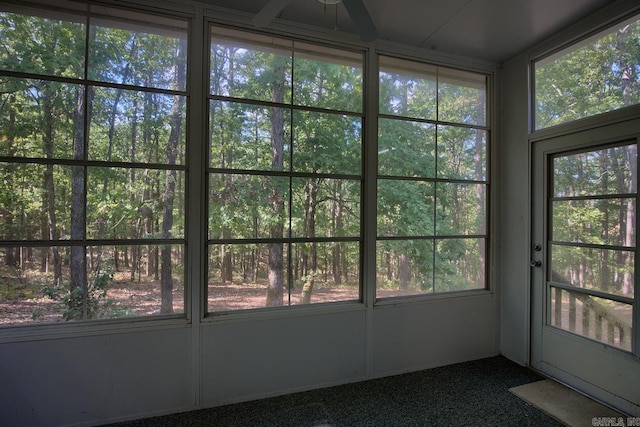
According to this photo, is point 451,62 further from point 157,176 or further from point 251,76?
point 157,176

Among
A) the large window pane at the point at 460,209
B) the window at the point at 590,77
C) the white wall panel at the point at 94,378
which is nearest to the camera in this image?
the white wall panel at the point at 94,378

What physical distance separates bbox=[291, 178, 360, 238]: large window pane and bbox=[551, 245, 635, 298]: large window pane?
1614 millimetres

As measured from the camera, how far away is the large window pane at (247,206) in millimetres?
2135

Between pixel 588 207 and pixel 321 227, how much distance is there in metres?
1.97

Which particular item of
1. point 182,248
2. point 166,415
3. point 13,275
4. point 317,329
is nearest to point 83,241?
point 13,275

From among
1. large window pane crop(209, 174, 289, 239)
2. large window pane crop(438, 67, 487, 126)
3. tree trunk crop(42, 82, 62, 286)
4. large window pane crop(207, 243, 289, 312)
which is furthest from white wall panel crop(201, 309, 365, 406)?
large window pane crop(438, 67, 487, 126)

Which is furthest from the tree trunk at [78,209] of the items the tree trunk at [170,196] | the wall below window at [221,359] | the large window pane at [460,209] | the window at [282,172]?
the large window pane at [460,209]

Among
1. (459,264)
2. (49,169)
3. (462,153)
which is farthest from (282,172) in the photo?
(459,264)

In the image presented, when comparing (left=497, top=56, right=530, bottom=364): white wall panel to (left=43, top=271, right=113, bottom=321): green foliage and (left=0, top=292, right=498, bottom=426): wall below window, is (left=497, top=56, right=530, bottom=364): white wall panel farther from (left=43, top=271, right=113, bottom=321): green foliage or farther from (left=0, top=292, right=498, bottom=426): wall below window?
(left=43, top=271, right=113, bottom=321): green foliage

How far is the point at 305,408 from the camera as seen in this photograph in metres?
2.06

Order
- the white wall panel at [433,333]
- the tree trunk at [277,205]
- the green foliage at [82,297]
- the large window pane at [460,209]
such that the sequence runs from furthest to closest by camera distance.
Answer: the large window pane at [460,209] < the white wall panel at [433,333] < the tree trunk at [277,205] < the green foliage at [82,297]

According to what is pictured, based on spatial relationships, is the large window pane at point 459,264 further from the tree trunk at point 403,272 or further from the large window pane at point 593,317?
the large window pane at point 593,317

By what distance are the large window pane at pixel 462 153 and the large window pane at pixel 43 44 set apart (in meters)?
2.72

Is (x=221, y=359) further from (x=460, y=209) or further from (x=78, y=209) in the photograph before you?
(x=460, y=209)
